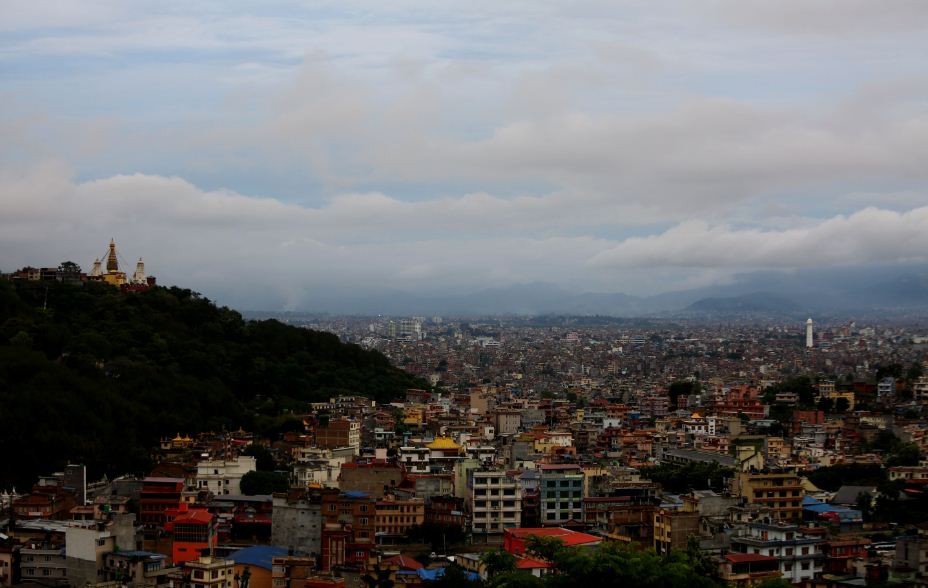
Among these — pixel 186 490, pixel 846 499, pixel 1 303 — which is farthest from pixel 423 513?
pixel 1 303

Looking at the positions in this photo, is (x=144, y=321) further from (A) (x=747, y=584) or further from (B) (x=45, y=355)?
(A) (x=747, y=584)

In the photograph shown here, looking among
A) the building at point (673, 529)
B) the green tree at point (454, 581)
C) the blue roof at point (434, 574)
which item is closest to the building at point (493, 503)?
the building at point (673, 529)

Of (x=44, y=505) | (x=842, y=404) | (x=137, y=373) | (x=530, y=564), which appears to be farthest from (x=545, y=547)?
(x=842, y=404)

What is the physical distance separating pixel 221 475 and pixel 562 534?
923cm

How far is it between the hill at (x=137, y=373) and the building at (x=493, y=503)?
32.5ft

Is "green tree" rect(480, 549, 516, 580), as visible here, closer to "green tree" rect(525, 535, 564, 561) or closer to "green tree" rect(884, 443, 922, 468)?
"green tree" rect(525, 535, 564, 561)

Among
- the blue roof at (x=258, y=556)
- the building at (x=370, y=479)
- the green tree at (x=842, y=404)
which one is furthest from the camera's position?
the green tree at (x=842, y=404)

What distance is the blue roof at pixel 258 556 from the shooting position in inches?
880

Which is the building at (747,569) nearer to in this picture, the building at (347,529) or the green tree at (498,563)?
the green tree at (498,563)

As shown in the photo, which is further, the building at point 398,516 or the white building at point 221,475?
the white building at point 221,475

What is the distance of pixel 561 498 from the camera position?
29.6 m

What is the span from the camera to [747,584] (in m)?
21.9

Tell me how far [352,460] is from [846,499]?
40.0 ft

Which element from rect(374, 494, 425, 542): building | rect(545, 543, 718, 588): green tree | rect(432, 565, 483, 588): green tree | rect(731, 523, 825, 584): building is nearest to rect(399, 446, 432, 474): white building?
rect(374, 494, 425, 542): building
